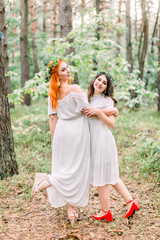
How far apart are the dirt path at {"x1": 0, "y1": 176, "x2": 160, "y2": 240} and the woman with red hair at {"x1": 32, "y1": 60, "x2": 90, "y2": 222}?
0.28 m

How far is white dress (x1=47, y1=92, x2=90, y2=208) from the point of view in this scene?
315 cm

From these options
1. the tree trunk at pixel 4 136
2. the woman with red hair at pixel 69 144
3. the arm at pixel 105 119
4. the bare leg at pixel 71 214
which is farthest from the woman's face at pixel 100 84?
the tree trunk at pixel 4 136

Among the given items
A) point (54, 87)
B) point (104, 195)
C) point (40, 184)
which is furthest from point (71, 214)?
point (54, 87)

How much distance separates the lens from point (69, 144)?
10.4ft

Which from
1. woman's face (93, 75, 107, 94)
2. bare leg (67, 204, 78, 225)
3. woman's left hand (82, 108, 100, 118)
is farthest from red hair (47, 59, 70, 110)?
bare leg (67, 204, 78, 225)

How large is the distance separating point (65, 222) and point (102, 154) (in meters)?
1.14

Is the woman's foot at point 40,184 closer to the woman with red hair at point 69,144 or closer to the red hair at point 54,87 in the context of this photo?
the woman with red hair at point 69,144

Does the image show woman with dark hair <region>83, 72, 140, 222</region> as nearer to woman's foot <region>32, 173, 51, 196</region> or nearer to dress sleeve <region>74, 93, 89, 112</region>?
dress sleeve <region>74, 93, 89, 112</region>

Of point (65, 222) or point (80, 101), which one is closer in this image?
point (80, 101)

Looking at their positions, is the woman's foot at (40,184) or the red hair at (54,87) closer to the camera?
the woman's foot at (40,184)

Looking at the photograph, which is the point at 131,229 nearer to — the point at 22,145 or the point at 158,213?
the point at 158,213

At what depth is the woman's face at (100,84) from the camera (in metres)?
3.25

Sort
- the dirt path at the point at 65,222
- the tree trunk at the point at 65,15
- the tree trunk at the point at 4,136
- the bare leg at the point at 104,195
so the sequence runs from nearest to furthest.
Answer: the dirt path at the point at 65,222
the bare leg at the point at 104,195
the tree trunk at the point at 4,136
the tree trunk at the point at 65,15

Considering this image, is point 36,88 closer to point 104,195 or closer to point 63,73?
point 63,73
